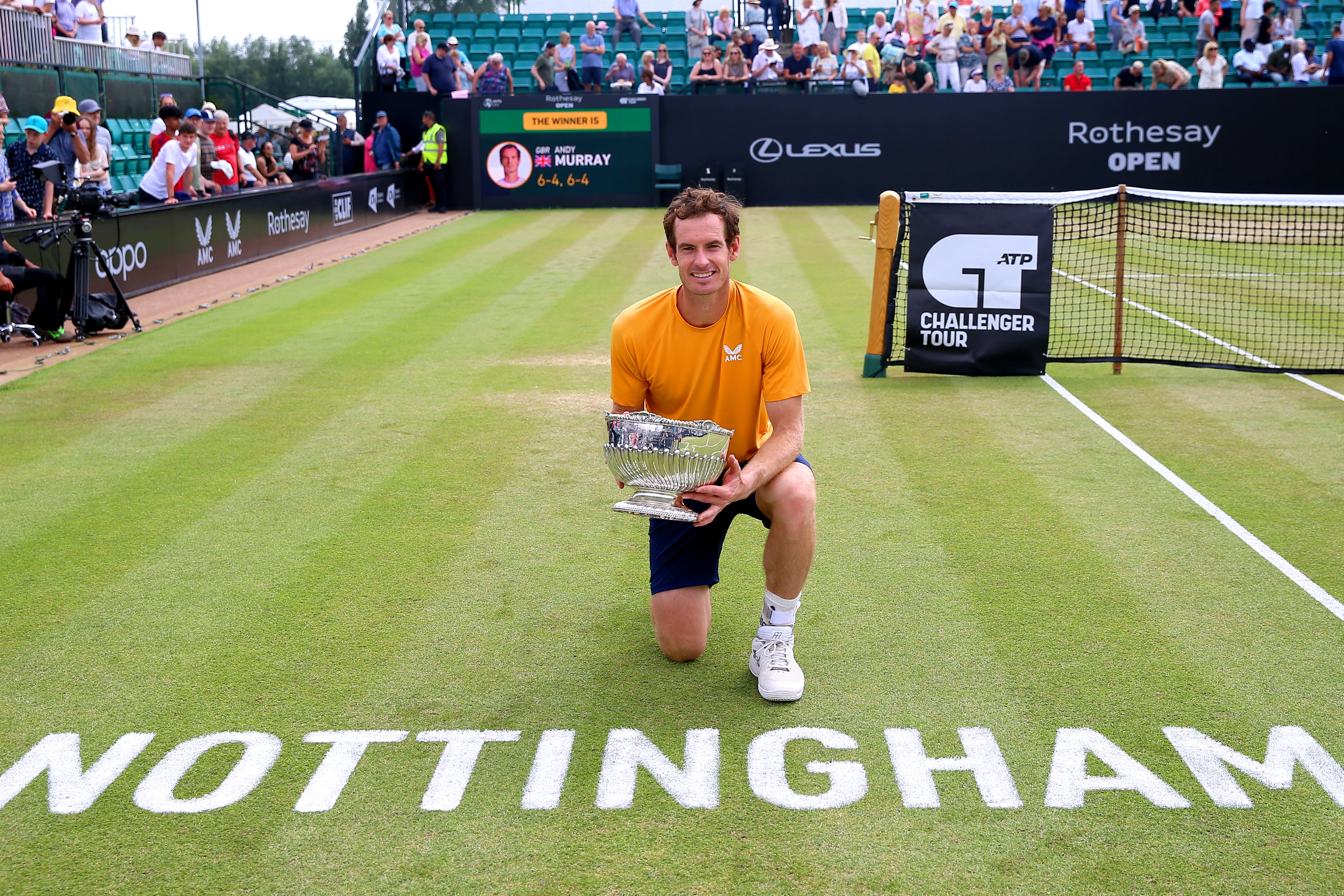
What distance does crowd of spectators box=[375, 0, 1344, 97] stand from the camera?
92.9ft

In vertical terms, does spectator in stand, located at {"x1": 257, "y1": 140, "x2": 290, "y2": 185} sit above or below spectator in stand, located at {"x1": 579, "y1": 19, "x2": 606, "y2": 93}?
below

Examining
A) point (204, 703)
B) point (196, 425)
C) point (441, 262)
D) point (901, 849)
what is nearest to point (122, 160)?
A: point (441, 262)

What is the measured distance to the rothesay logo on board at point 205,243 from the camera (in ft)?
57.0

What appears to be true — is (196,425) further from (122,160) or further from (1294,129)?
(1294,129)

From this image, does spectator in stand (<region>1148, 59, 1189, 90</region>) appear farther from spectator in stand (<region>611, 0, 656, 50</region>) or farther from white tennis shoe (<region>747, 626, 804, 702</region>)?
white tennis shoe (<region>747, 626, 804, 702</region>)

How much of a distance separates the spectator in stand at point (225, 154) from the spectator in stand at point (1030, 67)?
1733 centimetres

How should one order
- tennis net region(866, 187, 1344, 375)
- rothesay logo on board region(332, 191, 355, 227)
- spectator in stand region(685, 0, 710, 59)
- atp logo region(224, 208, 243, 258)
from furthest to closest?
1. spectator in stand region(685, 0, 710, 59)
2. rothesay logo on board region(332, 191, 355, 227)
3. atp logo region(224, 208, 243, 258)
4. tennis net region(866, 187, 1344, 375)

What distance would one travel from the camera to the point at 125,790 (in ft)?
13.1

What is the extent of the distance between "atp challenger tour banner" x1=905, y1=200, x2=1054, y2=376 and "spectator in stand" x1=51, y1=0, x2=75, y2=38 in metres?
20.2

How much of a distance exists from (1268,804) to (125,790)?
354 cm

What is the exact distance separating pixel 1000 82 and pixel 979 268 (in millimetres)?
19717

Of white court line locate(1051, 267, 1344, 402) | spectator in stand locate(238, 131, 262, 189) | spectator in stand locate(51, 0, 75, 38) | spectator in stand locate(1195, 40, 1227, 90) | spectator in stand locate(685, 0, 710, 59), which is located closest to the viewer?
white court line locate(1051, 267, 1344, 402)

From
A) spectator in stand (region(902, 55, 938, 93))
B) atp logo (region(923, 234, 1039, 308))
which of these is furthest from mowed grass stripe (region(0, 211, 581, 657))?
spectator in stand (region(902, 55, 938, 93))

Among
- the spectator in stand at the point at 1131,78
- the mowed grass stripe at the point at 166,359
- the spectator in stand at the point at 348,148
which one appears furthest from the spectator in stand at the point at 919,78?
the mowed grass stripe at the point at 166,359
